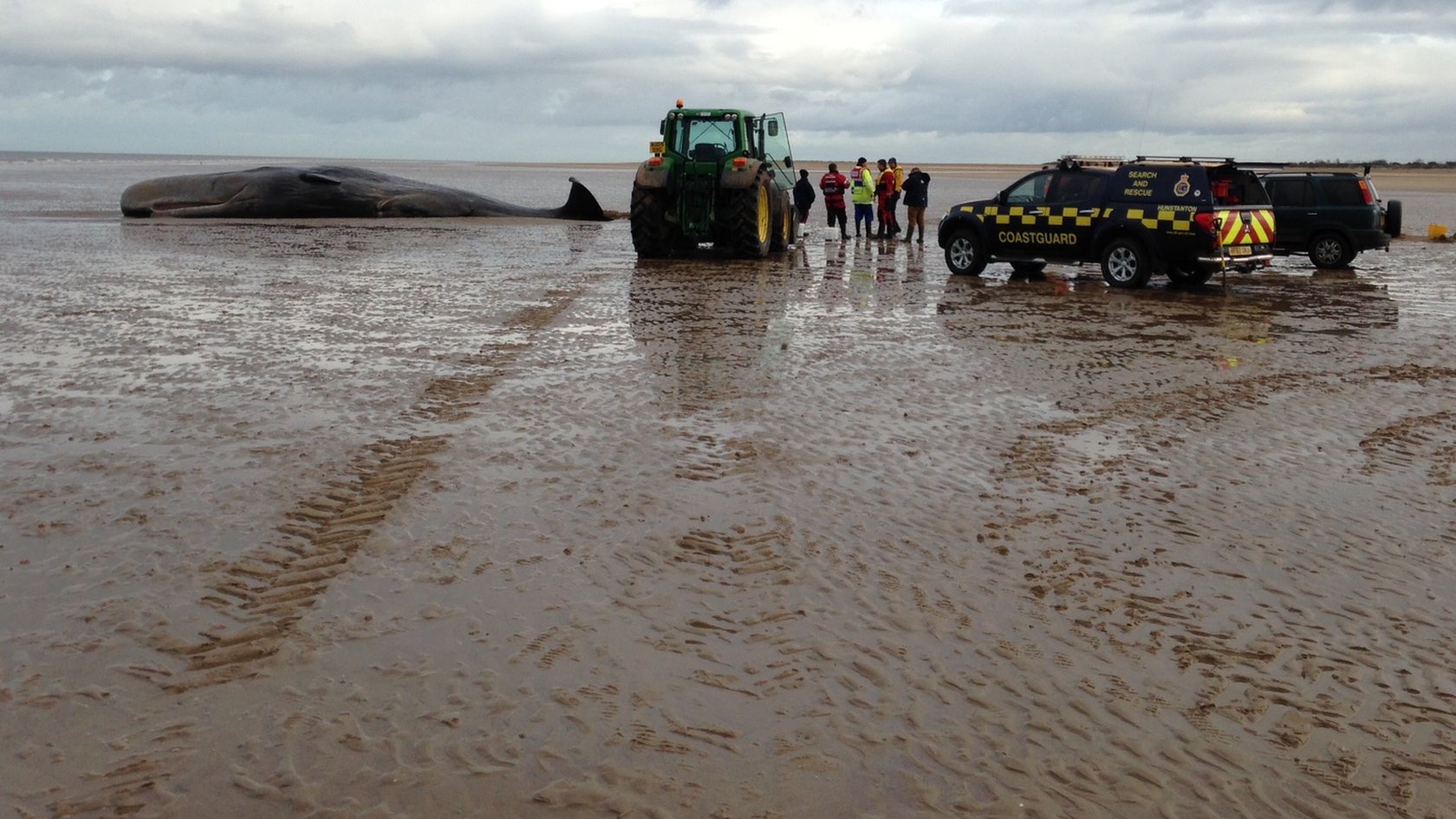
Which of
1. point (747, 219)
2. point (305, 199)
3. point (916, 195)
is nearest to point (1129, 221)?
point (747, 219)

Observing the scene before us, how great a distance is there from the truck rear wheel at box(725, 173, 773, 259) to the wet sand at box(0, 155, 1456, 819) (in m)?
7.53

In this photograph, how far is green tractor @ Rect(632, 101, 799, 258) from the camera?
57.2ft

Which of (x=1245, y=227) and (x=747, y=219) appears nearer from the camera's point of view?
(x=1245, y=227)


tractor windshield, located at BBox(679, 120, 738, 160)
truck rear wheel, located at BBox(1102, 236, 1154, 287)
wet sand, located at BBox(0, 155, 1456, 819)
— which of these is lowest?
wet sand, located at BBox(0, 155, 1456, 819)

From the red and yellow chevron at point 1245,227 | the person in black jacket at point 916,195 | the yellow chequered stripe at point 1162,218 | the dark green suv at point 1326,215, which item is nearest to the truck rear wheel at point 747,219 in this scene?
the person in black jacket at point 916,195

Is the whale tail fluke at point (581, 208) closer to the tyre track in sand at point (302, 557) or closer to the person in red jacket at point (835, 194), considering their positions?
the person in red jacket at point (835, 194)

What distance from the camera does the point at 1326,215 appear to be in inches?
720

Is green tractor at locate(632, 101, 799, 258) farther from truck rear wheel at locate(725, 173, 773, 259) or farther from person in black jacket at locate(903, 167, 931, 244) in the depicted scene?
person in black jacket at locate(903, 167, 931, 244)

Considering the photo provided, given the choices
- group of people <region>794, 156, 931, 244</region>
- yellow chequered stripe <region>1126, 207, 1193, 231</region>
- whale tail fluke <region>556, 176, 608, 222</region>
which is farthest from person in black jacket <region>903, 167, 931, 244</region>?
whale tail fluke <region>556, 176, 608, 222</region>

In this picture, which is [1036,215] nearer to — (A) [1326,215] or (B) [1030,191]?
(B) [1030,191]

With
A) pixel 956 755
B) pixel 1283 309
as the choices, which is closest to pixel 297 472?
pixel 956 755

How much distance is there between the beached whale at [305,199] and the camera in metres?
26.2

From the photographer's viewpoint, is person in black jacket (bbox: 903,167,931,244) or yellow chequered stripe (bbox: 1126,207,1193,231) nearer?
yellow chequered stripe (bbox: 1126,207,1193,231)

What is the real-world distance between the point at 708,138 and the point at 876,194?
643 cm
